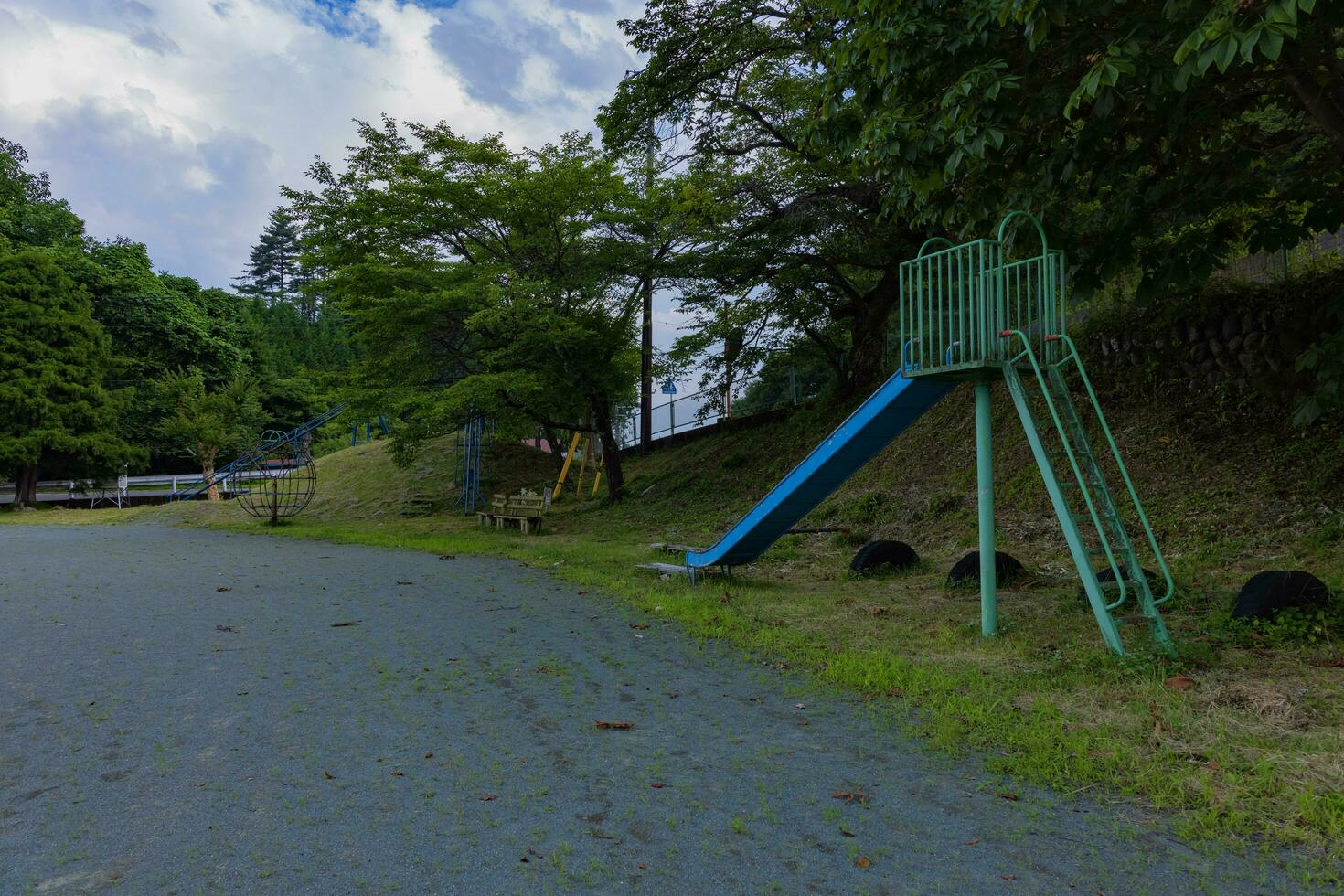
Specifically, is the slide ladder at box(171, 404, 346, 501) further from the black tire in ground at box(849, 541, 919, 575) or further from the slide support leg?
the slide support leg

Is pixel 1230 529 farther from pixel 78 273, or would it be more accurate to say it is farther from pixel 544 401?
pixel 78 273

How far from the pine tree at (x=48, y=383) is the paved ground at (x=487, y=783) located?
870 inches

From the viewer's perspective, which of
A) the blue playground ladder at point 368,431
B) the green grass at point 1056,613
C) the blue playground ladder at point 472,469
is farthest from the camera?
the blue playground ladder at point 368,431

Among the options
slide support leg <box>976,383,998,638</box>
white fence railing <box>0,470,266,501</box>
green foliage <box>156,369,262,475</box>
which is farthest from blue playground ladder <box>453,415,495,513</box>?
slide support leg <box>976,383,998,638</box>

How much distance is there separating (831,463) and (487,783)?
4.53m

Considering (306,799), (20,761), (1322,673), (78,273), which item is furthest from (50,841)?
(78,273)

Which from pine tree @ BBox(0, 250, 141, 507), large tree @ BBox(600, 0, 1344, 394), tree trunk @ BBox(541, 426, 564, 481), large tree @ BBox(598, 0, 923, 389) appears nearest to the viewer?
Result: large tree @ BBox(600, 0, 1344, 394)

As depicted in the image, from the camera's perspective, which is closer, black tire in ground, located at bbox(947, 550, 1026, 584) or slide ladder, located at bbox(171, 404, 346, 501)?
black tire in ground, located at bbox(947, 550, 1026, 584)

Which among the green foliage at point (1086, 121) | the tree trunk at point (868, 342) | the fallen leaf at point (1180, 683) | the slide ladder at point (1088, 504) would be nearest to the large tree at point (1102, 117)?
the green foliage at point (1086, 121)

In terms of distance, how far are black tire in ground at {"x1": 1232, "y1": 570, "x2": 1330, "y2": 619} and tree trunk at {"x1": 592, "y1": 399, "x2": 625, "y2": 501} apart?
44.2 feet

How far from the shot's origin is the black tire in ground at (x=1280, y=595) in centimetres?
548

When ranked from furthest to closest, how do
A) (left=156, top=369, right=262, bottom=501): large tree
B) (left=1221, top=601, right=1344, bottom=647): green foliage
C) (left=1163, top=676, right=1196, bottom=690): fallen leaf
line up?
(left=156, top=369, right=262, bottom=501): large tree < (left=1221, top=601, right=1344, bottom=647): green foliage < (left=1163, top=676, right=1196, bottom=690): fallen leaf

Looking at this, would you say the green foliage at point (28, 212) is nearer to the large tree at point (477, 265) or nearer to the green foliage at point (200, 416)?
the green foliage at point (200, 416)

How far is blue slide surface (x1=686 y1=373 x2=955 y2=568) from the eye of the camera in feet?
21.5
